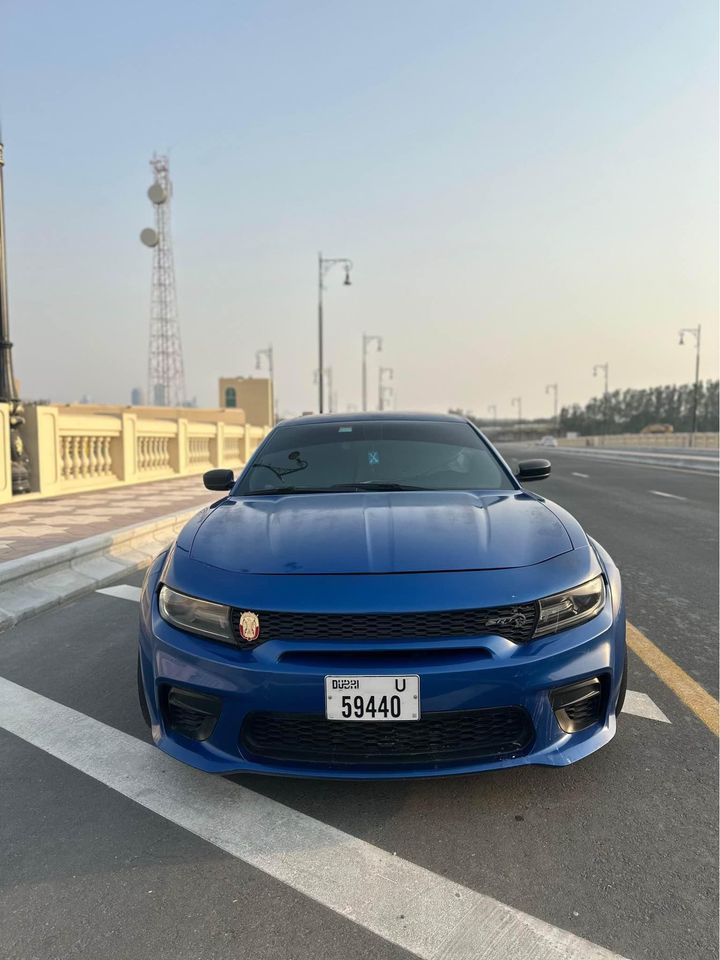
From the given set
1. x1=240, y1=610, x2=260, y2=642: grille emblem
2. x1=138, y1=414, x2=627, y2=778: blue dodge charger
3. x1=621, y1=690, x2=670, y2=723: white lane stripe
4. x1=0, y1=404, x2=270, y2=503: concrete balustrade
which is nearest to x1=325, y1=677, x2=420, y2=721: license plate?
x1=138, y1=414, x2=627, y2=778: blue dodge charger

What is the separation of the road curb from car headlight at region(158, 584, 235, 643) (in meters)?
3.03

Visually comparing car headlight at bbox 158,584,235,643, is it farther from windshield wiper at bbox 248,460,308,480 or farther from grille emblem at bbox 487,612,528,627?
windshield wiper at bbox 248,460,308,480

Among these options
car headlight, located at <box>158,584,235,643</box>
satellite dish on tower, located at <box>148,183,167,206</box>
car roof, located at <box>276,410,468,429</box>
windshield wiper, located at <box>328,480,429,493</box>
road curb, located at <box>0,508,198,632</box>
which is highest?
satellite dish on tower, located at <box>148,183,167,206</box>

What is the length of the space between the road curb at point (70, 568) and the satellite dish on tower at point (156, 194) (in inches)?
2486

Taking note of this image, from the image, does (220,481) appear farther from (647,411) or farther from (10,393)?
(647,411)

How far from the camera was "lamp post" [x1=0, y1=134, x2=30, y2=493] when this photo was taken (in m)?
10.4

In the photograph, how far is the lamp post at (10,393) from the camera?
1045 cm

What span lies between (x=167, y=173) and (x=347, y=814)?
73354 millimetres

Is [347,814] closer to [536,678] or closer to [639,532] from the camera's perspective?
[536,678]

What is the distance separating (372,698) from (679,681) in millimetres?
2307

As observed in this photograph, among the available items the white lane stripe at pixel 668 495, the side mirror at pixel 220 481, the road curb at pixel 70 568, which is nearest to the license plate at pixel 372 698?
the side mirror at pixel 220 481

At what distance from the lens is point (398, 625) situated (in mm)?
2217

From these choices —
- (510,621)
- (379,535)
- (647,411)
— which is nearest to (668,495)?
(379,535)

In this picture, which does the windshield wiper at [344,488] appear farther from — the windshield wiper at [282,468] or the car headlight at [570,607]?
the car headlight at [570,607]
